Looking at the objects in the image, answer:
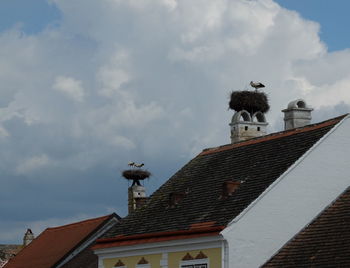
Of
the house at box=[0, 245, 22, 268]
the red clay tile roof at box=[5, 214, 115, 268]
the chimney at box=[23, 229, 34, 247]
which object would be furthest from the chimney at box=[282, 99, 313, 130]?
the house at box=[0, 245, 22, 268]

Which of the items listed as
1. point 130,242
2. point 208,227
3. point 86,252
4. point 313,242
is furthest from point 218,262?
point 86,252

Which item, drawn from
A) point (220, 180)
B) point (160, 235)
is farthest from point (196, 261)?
point (220, 180)

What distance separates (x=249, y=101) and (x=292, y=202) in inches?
340

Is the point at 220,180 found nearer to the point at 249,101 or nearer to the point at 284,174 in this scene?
the point at 284,174

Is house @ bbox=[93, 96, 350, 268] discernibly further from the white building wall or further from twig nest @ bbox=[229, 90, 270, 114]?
twig nest @ bbox=[229, 90, 270, 114]

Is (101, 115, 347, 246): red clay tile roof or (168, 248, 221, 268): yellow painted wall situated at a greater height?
(101, 115, 347, 246): red clay tile roof

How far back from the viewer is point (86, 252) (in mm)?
44312

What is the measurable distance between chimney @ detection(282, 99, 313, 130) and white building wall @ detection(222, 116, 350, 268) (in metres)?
4.39

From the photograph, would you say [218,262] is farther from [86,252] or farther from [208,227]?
[86,252]

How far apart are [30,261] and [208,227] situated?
22709 millimetres

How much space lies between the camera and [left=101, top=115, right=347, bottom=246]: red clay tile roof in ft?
95.1

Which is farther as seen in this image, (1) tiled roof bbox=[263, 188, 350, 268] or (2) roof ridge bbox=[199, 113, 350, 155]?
(2) roof ridge bbox=[199, 113, 350, 155]

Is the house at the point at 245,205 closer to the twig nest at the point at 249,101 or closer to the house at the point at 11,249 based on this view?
the twig nest at the point at 249,101

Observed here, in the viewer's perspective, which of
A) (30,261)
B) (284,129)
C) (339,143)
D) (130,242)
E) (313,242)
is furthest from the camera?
(30,261)
